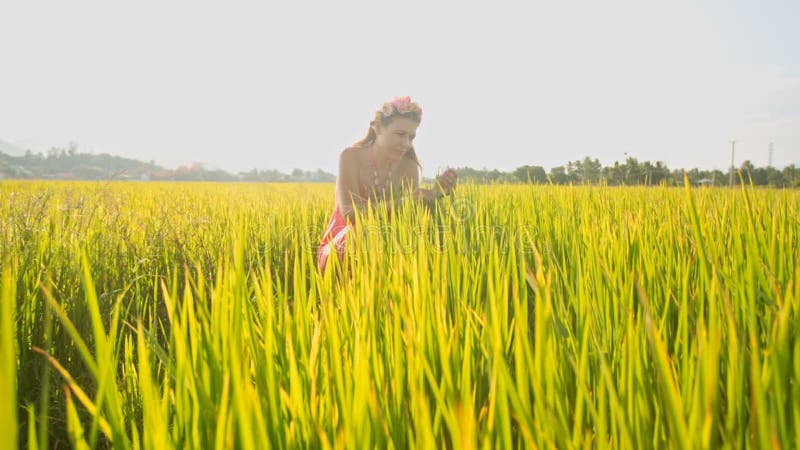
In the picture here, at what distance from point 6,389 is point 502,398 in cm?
Result: 41

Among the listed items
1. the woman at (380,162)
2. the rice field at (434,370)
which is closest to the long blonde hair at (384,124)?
the woman at (380,162)

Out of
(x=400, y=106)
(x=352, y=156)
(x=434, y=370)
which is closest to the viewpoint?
(x=434, y=370)

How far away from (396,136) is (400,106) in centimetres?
18

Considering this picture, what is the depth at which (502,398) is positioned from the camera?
48cm

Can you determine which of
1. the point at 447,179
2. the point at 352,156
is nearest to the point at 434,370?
the point at 447,179

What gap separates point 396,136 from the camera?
276 cm

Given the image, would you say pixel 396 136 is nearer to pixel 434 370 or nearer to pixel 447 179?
pixel 447 179

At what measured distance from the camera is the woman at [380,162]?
8.93 ft

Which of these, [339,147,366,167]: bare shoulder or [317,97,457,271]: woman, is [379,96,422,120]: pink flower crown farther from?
[339,147,366,167]: bare shoulder

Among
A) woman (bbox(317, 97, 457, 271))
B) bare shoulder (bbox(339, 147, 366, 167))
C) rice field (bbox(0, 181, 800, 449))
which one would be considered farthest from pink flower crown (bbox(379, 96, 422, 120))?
rice field (bbox(0, 181, 800, 449))

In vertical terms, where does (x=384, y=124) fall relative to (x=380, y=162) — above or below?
above

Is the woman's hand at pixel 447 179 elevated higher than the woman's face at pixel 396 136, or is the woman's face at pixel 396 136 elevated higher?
the woman's face at pixel 396 136

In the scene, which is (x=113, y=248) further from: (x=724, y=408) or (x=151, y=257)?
(x=724, y=408)

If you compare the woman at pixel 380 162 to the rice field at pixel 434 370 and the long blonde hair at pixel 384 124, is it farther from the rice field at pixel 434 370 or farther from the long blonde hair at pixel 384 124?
the rice field at pixel 434 370
